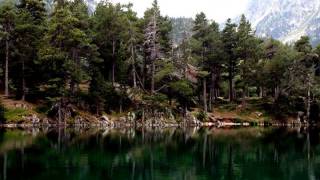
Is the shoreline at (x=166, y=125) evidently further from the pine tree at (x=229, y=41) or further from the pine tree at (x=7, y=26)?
the pine tree at (x=229, y=41)

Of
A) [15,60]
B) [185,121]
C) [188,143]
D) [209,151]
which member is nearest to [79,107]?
[15,60]

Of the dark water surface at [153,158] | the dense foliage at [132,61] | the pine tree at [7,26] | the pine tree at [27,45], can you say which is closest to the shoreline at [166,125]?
the dense foliage at [132,61]

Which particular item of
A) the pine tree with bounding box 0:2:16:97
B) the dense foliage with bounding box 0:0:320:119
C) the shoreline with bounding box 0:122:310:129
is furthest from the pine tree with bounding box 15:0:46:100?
the shoreline with bounding box 0:122:310:129

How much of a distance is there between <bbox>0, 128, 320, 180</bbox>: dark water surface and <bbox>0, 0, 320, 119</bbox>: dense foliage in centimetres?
1985

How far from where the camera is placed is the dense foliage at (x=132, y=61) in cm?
7612

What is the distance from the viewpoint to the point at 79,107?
78.8 m

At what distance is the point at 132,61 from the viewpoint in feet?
286

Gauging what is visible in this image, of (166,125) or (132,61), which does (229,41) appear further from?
(166,125)

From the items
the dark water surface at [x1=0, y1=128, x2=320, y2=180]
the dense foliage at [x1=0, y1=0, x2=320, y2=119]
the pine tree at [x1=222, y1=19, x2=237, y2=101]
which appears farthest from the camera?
the pine tree at [x1=222, y1=19, x2=237, y2=101]

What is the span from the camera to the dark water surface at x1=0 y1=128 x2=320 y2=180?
33156mm

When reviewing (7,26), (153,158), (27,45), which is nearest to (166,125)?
(27,45)

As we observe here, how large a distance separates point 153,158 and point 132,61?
1833 inches

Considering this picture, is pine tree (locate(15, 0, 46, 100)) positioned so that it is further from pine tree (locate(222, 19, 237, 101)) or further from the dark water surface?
pine tree (locate(222, 19, 237, 101))

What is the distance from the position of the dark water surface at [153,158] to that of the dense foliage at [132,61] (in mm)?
19853
